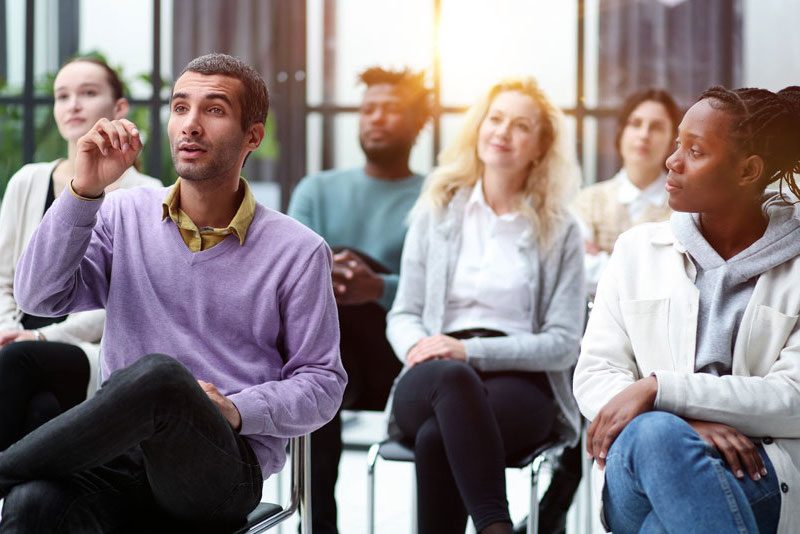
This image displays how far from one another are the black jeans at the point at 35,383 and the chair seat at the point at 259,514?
67 cm

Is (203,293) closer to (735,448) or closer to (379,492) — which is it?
(735,448)

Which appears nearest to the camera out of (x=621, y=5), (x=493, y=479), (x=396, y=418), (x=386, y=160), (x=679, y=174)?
(x=679, y=174)

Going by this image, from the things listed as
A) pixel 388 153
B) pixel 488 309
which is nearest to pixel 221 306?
pixel 488 309

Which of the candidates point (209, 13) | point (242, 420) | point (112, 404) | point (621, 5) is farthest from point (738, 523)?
point (209, 13)

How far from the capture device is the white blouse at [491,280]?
8.98 feet

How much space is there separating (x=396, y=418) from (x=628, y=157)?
1.46 m

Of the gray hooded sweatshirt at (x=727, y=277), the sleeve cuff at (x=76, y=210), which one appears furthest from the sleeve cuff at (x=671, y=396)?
the sleeve cuff at (x=76, y=210)

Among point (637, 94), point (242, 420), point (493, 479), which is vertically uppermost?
point (637, 94)

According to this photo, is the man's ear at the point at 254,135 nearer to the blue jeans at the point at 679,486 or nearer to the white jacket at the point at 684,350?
the white jacket at the point at 684,350

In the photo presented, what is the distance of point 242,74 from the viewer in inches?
77.5

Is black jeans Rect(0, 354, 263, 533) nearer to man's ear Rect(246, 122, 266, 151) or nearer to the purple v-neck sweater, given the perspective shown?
the purple v-neck sweater

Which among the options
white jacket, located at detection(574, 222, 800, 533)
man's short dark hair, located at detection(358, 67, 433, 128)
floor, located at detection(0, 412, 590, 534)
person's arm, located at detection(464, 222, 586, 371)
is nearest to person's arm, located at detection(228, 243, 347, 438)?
white jacket, located at detection(574, 222, 800, 533)

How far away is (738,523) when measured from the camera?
1659 mm

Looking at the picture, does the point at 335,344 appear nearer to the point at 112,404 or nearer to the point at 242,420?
the point at 242,420
